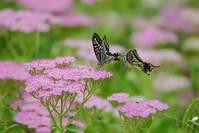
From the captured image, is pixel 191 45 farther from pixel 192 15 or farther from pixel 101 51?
pixel 101 51

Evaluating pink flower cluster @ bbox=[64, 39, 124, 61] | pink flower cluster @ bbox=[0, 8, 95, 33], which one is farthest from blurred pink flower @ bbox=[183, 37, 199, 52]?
pink flower cluster @ bbox=[0, 8, 95, 33]

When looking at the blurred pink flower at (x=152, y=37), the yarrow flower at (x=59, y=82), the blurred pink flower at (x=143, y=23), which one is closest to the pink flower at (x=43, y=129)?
the yarrow flower at (x=59, y=82)

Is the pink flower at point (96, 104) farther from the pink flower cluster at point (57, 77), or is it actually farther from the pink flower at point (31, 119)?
the pink flower cluster at point (57, 77)

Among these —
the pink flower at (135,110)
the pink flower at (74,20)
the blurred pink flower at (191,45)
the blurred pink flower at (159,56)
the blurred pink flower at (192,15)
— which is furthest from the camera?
the blurred pink flower at (192,15)

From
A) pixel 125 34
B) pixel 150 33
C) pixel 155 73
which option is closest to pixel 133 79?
pixel 155 73

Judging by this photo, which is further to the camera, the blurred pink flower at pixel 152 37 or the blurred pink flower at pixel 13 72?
the blurred pink flower at pixel 152 37

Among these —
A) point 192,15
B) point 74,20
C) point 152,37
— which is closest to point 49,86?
point 74,20

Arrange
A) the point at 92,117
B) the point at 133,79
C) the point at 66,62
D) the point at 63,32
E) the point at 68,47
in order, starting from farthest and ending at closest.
Result: 1. the point at 63,32
2. the point at 133,79
3. the point at 68,47
4. the point at 92,117
5. the point at 66,62

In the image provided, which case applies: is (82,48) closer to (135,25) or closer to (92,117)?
(92,117)
